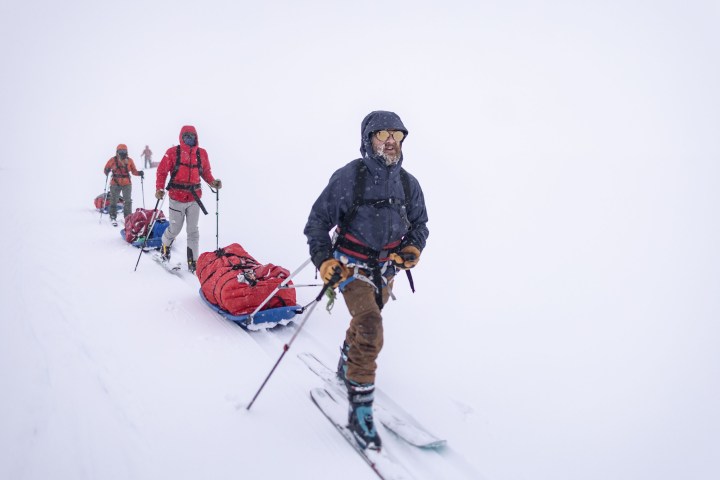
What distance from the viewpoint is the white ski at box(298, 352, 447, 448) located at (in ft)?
9.98

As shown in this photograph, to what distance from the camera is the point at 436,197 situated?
15.3 m

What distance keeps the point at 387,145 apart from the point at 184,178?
5.16 m

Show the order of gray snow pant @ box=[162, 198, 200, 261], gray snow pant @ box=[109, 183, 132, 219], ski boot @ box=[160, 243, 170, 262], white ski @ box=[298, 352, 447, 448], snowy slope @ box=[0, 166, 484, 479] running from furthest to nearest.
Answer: gray snow pant @ box=[109, 183, 132, 219], ski boot @ box=[160, 243, 170, 262], gray snow pant @ box=[162, 198, 200, 261], white ski @ box=[298, 352, 447, 448], snowy slope @ box=[0, 166, 484, 479]

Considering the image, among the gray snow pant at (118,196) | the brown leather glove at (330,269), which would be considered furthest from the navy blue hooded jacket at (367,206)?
the gray snow pant at (118,196)

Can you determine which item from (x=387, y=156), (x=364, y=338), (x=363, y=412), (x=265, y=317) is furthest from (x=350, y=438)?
(x=387, y=156)

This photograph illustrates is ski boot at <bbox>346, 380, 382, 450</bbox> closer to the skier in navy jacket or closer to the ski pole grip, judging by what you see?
the skier in navy jacket

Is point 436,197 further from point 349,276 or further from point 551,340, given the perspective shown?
point 349,276

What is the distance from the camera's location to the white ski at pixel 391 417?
3043mm

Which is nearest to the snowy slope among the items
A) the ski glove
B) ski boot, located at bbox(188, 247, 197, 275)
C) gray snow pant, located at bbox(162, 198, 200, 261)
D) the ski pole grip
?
the ski pole grip

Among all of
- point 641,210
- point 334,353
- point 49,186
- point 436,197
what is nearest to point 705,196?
point 641,210

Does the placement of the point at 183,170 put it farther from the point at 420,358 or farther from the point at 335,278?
the point at 420,358

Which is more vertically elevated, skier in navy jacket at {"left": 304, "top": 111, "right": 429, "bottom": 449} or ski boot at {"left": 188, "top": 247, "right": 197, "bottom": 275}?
skier in navy jacket at {"left": 304, "top": 111, "right": 429, "bottom": 449}

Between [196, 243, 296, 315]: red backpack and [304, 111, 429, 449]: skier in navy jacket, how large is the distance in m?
2.03

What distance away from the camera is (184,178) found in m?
6.89
